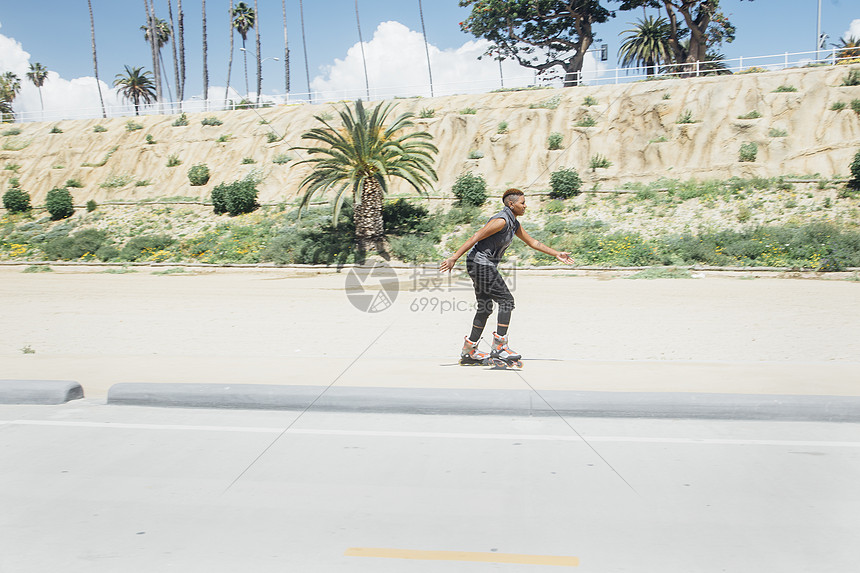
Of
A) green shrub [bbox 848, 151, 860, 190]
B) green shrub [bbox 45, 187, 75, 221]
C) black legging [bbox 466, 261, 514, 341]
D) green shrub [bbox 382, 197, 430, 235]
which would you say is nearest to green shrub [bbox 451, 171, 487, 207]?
green shrub [bbox 382, 197, 430, 235]

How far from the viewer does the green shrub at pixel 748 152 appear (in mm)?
29141

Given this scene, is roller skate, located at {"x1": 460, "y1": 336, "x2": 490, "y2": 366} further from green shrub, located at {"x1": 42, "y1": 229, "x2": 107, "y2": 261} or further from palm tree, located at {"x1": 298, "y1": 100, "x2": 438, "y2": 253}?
green shrub, located at {"x1": 42, "y1": 229, "x2": 107, "y2": 261}

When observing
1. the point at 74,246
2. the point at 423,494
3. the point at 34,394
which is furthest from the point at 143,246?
the point at 423,494

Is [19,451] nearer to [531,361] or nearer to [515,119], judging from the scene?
[531,361]

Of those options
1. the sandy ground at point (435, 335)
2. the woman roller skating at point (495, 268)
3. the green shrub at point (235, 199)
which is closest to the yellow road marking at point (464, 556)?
the sandy ground at point (435, 335)

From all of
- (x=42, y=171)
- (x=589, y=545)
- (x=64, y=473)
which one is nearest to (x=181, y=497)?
(x=64, y=473)

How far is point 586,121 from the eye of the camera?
33.2 metres

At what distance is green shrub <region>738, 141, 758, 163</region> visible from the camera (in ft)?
95.6

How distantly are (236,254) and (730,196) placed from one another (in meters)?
20.3

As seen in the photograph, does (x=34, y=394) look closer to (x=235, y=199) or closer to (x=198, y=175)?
(x=235, y=199)

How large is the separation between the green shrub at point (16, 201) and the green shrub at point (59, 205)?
2533 millimetres

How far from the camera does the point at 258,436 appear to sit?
475 centimetres

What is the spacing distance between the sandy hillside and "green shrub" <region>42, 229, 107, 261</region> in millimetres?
8148

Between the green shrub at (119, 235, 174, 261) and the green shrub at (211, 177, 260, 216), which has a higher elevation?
the green shrub at (211, 177, 260, 216)
